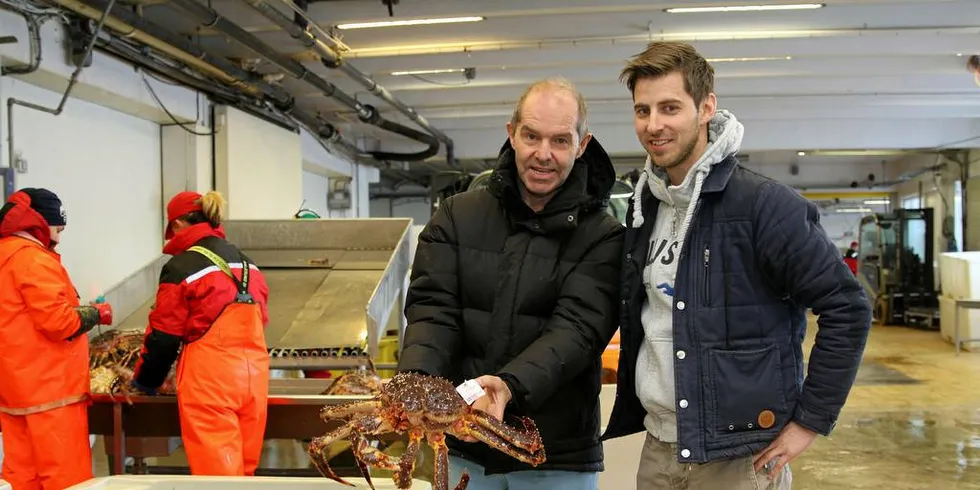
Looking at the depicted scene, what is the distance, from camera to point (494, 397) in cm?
155

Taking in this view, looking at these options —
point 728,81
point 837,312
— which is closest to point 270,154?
point 728,81

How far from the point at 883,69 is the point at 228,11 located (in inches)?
263

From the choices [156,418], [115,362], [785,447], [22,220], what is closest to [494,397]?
[785,447]

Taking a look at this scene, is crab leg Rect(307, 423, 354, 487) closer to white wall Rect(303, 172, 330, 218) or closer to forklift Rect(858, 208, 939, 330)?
white wall Rect(303, 172, 330, 218)

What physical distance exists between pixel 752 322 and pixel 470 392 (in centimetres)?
63

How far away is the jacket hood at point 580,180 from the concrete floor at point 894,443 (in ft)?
6.74

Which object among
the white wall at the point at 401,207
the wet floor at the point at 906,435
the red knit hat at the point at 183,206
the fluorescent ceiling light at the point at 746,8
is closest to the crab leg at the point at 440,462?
the red knit hat at the point at 183,206

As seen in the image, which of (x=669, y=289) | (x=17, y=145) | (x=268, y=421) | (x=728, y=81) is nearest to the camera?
(x=669, y=289)

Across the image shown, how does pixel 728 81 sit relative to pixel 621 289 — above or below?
above

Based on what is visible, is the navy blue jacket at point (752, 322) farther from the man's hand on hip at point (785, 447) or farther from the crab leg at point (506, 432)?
the crab leg at point (506, 432)

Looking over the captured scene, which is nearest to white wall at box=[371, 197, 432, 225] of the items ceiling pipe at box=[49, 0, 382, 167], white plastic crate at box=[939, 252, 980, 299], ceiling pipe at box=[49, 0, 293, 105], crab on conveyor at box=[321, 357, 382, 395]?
ceiling pipe at box=[49, 0, 382, 167]

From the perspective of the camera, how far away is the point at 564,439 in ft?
5.62

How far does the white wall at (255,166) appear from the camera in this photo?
692 cm

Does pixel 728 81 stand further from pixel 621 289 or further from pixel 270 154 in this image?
pixel 621 289
